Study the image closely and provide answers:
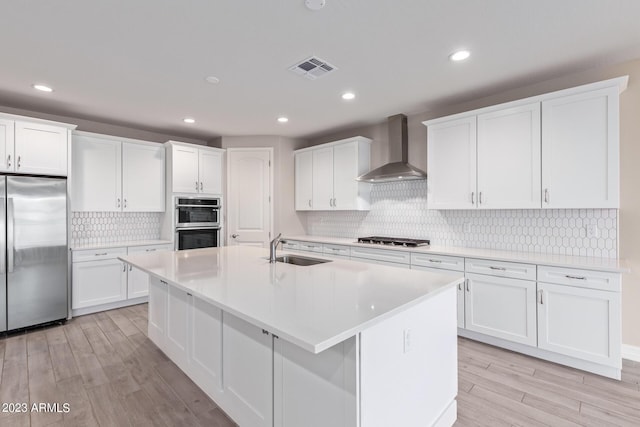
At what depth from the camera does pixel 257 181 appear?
204 inches

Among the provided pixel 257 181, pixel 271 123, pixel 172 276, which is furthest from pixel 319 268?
pixel 257 181

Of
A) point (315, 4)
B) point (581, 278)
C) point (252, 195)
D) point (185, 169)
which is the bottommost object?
point (581, 278)

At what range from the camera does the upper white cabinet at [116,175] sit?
3.96 meters

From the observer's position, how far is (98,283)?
12.9 ft

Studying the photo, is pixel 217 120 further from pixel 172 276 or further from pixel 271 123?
pixel 172 276

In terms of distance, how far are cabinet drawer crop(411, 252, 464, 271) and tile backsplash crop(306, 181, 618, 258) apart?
62 centimetres

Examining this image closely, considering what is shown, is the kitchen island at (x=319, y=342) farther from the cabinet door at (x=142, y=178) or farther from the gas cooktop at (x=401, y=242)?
the cabinet door at (x=142, y=178)

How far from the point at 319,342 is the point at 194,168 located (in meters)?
4.40

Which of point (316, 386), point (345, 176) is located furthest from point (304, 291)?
point (345, 176)

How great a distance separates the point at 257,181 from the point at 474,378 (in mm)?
4047

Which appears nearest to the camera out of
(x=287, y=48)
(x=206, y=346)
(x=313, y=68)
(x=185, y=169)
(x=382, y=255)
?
(x=206, y=346)

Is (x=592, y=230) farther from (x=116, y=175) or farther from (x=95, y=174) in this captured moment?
(x=95, y=174)

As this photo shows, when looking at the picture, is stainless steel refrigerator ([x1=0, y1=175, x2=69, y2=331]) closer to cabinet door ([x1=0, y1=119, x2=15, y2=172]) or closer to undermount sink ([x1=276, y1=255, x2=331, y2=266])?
cabinet door ([x1=0, y1=119, x2=15, y2=172])

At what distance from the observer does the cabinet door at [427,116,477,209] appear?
3.26m
